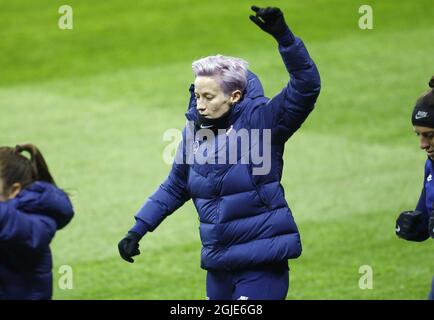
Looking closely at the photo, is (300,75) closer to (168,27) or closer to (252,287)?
(252,287)

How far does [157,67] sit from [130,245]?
28.7 ft

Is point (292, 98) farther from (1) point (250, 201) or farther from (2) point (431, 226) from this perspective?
(2) point (431, 226)

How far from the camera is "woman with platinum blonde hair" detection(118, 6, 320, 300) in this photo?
6.38 metres

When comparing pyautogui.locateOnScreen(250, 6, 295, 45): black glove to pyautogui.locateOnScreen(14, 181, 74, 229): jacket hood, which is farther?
pyautogui.locateOnScreen(14, 181, 74, 229): jacket hood

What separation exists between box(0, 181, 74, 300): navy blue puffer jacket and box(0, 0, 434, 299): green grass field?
3.10 m

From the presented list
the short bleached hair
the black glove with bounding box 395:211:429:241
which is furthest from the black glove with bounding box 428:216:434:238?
the short bleached hair

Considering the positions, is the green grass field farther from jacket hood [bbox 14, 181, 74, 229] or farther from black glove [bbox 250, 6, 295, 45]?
black glove [bbox 250, 6, 295, 45]

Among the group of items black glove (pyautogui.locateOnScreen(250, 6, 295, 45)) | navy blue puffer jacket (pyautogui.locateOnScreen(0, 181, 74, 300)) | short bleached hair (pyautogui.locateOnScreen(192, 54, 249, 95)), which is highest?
black glove (pyautogui.locateOnScreen(250, 6, 295, 45))

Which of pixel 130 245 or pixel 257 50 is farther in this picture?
pixel 257 50

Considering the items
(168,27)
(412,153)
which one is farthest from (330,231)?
(168,27)
